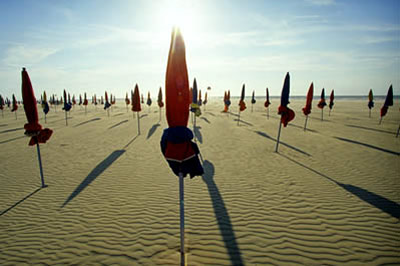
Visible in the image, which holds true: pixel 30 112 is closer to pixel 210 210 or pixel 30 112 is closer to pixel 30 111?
pixel 30 111

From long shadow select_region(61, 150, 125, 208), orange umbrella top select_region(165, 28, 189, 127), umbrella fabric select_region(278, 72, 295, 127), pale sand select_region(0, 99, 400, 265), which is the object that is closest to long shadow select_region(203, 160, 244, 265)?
pale sand select_region(0, 99, 400, 265)

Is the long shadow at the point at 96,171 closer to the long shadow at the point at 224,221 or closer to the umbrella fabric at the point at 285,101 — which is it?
the long shadow at the point at 224,221

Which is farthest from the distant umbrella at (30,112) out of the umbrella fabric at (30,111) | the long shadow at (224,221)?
the long shadow at (224,221)

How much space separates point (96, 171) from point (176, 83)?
751 cm

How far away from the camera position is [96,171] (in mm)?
8758

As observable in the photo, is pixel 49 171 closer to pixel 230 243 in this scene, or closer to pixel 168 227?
pixel 168 227

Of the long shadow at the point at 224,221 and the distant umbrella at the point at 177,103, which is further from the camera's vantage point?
the long shadow at the point at 224,221

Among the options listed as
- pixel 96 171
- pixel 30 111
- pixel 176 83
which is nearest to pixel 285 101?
pixel 176 83

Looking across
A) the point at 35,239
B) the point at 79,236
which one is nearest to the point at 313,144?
the point at 79,236

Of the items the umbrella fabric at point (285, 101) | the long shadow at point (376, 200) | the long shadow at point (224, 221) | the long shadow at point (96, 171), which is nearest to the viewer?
the long shadow at point (224, 221)

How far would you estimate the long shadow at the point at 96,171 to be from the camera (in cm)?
678

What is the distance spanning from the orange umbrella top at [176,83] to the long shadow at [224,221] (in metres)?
3.02

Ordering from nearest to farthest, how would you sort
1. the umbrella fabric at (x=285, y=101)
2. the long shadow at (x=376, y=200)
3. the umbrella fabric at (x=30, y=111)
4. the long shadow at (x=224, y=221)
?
the long shadow at (x=224, y=221) < the long shadow at (x=376, y=200) < the umbrella fabric at (x=30, y=111) < the umbrella fabric at (x=285, y=101)

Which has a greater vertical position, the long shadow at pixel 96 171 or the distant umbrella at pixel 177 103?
the distant umbrella at pixel 177 103
